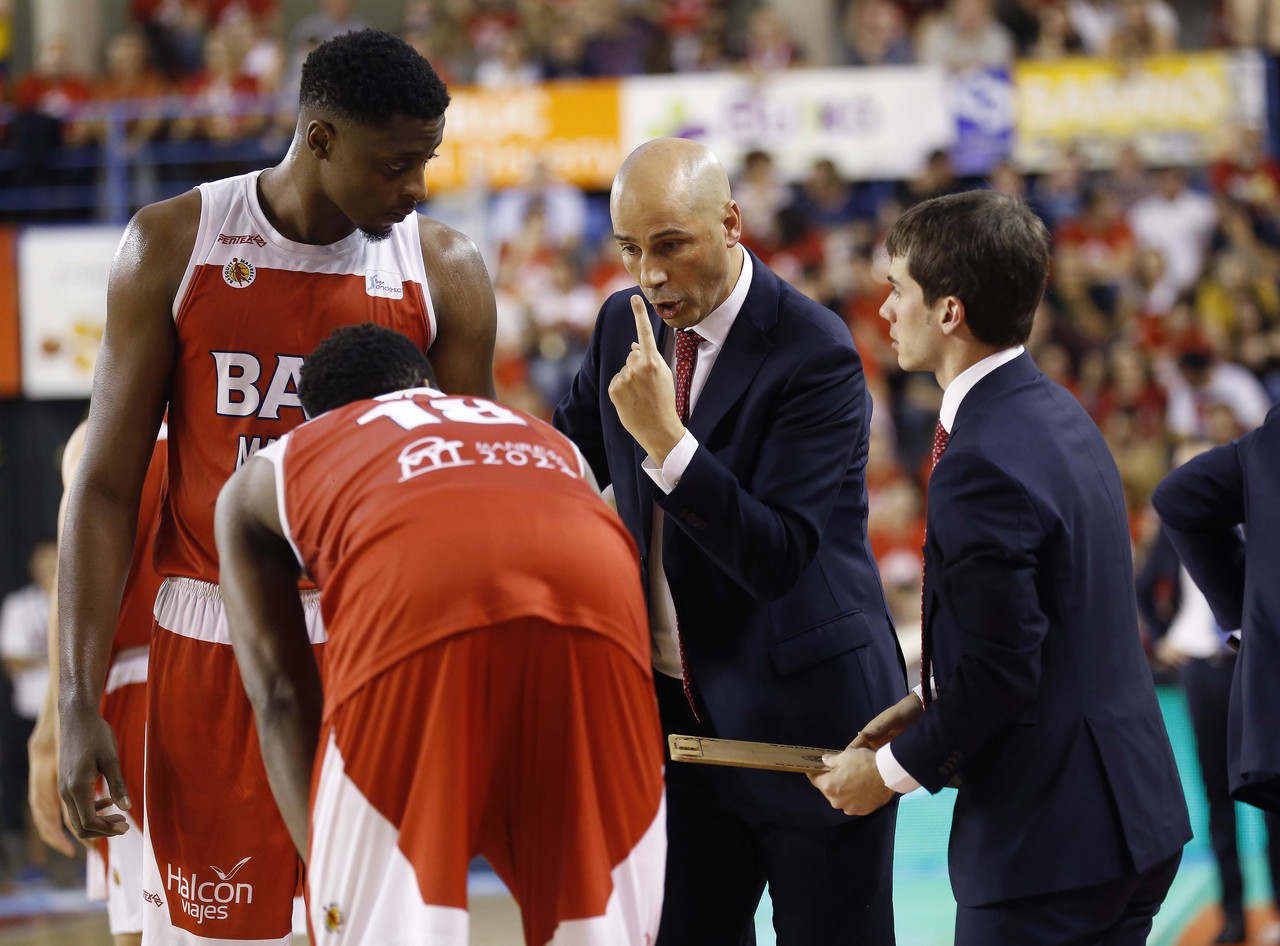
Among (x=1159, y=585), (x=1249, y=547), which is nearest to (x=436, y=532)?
(x=1249, y=547)

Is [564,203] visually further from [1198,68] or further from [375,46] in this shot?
[375,46]

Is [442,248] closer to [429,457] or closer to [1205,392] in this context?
[429,457]

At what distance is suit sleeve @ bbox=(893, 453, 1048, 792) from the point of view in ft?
8.76

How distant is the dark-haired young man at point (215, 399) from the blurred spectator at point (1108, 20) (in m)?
10.5

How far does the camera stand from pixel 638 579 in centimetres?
260

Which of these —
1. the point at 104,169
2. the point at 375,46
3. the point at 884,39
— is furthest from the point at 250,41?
the point at 375,46

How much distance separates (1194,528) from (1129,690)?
0.69 metres

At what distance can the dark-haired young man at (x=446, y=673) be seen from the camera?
7.72 feet

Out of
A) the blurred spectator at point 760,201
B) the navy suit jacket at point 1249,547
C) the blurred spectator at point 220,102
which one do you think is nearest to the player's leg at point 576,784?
the navy suit jacket at point 1249,547

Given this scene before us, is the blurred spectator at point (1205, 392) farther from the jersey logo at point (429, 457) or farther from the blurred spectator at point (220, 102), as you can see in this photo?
the jersey logo at point (429, 457)

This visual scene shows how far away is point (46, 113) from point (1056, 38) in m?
8.29

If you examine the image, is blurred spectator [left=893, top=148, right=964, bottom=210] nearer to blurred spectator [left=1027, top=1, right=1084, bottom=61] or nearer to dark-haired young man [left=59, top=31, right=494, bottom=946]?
blurred spectator [left=1027, top=1, right=1084, bottom=61]

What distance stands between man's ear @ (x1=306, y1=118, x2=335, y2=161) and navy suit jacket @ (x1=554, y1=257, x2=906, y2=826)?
0.91 metres

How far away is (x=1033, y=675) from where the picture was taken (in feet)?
8.86
